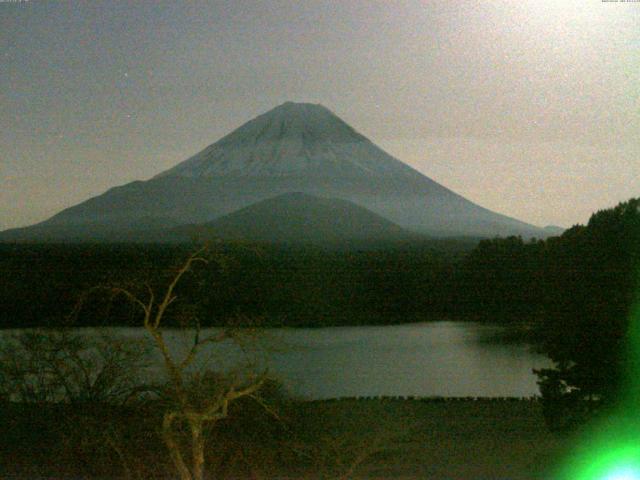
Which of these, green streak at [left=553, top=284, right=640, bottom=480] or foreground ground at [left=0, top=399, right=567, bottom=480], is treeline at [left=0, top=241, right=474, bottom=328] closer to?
foreground ground at [left=0, top=399, right=567, bottom=480]

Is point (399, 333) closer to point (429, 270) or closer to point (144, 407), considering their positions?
point (429, 270)

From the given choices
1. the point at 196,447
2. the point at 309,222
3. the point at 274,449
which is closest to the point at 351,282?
the point at 274,449

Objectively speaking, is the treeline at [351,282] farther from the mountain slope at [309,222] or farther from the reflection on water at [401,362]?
the mountain slope at [309,222]

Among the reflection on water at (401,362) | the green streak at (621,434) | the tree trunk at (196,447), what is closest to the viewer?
the tree trunk at (196,447)

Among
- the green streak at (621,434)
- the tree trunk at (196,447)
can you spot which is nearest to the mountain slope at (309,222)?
the green streak at (621,434)

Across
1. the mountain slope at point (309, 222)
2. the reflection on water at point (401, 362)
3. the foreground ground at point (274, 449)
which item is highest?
the mountain slope at point (309, 222)

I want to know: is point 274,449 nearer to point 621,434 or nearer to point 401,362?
point 621,434

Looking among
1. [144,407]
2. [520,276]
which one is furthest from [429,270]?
[144,407]
